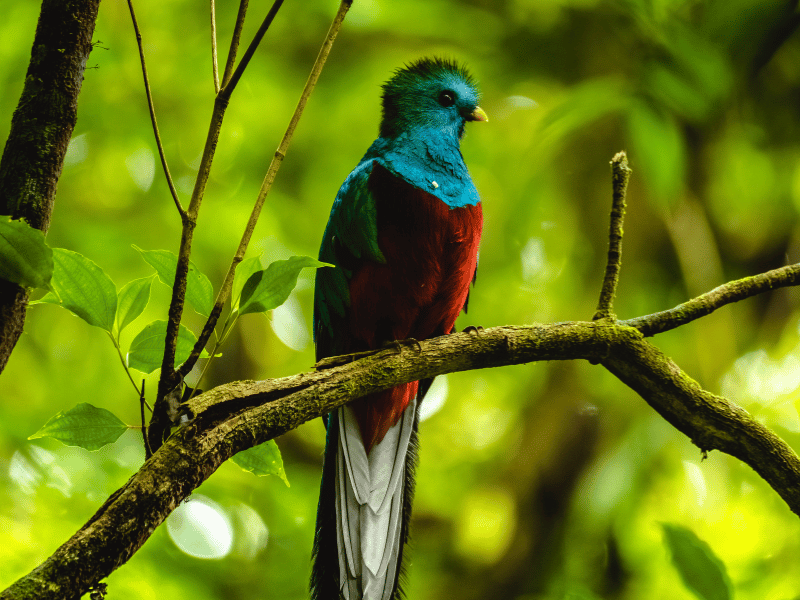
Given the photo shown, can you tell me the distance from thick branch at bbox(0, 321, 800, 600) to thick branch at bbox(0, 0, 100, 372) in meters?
0.33

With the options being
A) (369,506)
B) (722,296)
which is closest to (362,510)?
(369,506)

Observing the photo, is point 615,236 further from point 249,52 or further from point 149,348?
point 149,348

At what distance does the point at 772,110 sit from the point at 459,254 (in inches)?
107

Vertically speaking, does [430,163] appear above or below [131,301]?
above

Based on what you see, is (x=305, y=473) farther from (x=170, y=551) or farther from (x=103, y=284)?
(x=103, y=284)

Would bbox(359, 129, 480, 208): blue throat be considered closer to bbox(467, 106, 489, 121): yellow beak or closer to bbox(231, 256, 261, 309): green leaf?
bbox(467, 106, 489, 121): yellow beak

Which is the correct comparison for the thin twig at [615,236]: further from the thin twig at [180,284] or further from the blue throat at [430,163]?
the thin twig at [180,284]

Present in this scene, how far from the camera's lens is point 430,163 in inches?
97.7

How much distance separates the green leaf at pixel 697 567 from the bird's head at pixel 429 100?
6.03 ft

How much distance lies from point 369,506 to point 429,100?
1.68 metres

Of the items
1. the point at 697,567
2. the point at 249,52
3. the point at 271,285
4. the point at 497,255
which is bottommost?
the point at 697,567

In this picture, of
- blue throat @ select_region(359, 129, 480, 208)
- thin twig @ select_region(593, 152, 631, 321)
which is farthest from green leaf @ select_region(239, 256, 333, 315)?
blue throat @ select_region(359, 129, 480, 208)

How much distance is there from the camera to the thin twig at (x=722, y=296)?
65.3 inches

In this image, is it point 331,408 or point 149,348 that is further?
point 331,408
